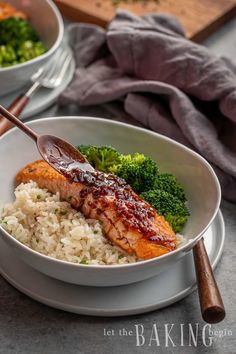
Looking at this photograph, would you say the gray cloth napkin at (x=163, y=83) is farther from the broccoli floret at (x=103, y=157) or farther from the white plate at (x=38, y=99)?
the broccoli floret at (x=103, y=157)

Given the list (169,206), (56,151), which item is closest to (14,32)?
(56,151)

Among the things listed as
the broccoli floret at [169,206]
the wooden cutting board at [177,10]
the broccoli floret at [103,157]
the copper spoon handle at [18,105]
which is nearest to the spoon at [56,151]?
the broccoli floret at [103,157]

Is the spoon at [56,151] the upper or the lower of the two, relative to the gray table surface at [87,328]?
upper

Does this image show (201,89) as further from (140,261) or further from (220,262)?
(140,261)

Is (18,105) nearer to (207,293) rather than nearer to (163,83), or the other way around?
(163,83)

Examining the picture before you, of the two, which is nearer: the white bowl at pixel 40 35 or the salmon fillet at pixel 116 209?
the salmon fillet at pixel 116 209

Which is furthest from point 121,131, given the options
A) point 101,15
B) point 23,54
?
point 101,15
